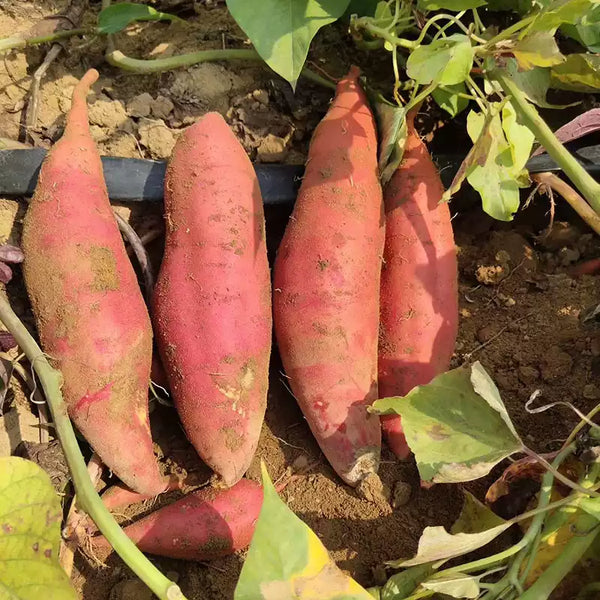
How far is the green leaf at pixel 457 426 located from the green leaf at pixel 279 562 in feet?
0.60

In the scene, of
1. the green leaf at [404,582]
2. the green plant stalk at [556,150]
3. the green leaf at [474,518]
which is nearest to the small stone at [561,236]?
the green plant stalk at [556,150]

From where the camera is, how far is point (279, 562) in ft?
2.50

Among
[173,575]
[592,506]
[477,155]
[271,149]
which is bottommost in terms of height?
[173,575]

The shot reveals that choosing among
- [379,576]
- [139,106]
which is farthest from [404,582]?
[139,106]

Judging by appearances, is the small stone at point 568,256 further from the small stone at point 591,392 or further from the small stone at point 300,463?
the small stone at point 300,463

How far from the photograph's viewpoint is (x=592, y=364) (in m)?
1.16

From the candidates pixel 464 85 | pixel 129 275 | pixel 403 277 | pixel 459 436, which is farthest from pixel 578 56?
pixel 129 275

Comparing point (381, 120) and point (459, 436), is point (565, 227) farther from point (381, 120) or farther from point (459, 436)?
point (459, 436)

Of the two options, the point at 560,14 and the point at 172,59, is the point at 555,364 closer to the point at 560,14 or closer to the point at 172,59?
the point at 560,14

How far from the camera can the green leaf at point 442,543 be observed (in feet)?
2.70

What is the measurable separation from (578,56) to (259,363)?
0.67 m

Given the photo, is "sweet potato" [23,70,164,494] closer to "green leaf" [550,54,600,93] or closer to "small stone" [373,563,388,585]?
"small stone" [373,563,388,585]

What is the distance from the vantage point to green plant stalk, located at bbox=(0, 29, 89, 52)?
4.07 ft

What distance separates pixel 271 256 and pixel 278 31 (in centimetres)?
36
